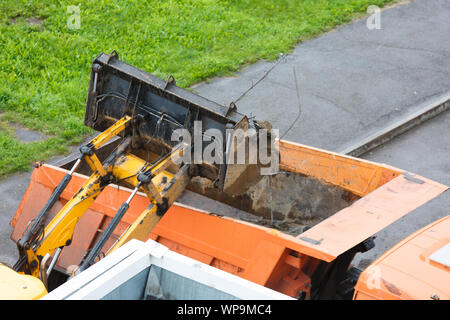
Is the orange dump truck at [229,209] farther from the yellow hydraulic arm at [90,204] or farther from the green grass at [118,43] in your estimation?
the green grass at [118,43]

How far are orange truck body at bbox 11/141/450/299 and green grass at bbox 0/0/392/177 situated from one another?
2.51 metres

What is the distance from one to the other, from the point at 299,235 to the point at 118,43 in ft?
23.7

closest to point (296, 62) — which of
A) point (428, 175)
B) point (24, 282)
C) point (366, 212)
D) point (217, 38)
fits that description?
point (217, 38)

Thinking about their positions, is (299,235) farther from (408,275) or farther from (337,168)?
(337,168)

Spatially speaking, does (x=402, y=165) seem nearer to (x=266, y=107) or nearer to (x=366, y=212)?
(x=266, y=107)

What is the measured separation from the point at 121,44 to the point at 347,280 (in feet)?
23.4

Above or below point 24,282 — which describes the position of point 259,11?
below

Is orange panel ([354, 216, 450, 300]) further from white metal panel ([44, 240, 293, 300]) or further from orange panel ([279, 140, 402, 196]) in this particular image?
orange panel ([279, 140, 402, 196])

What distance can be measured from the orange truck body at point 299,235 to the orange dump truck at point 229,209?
0.01 metres

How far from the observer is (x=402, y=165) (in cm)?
898

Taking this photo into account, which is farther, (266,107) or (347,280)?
(266,107)

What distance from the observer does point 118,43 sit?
11531mm

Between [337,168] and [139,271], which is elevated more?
[139,271]

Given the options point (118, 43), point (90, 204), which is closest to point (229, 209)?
point (90, 204)
